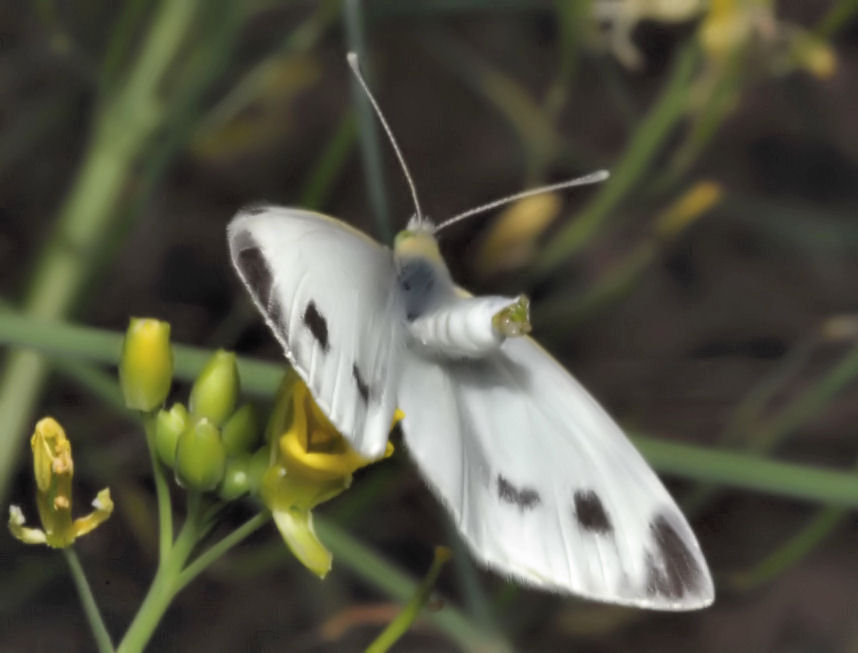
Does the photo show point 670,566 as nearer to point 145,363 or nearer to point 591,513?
point 591,513

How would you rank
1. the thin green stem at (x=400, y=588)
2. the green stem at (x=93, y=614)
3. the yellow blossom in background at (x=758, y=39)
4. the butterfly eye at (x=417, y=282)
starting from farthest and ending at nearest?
the yellow blossom in background at (x=758, y=39) → the thin green stem at (x=400, y=588) → the butterfly eye at (x=417, y=282) → the green stem at (x=93, y=614)

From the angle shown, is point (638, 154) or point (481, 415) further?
point (638, 154)

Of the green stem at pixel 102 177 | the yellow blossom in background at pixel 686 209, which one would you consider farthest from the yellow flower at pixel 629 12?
the green stem at pixel 102 177

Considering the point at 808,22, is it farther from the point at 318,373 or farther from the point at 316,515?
the point at 318,373

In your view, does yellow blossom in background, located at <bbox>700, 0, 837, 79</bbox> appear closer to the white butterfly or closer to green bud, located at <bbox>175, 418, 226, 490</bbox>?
the white butterfly

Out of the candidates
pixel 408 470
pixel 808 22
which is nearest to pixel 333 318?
pixel 408 470

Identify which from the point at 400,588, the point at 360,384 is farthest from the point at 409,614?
the point at 400,588

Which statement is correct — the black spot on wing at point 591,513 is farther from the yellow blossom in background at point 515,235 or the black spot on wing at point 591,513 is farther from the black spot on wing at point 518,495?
the yellow blossom in background at point 515,235
